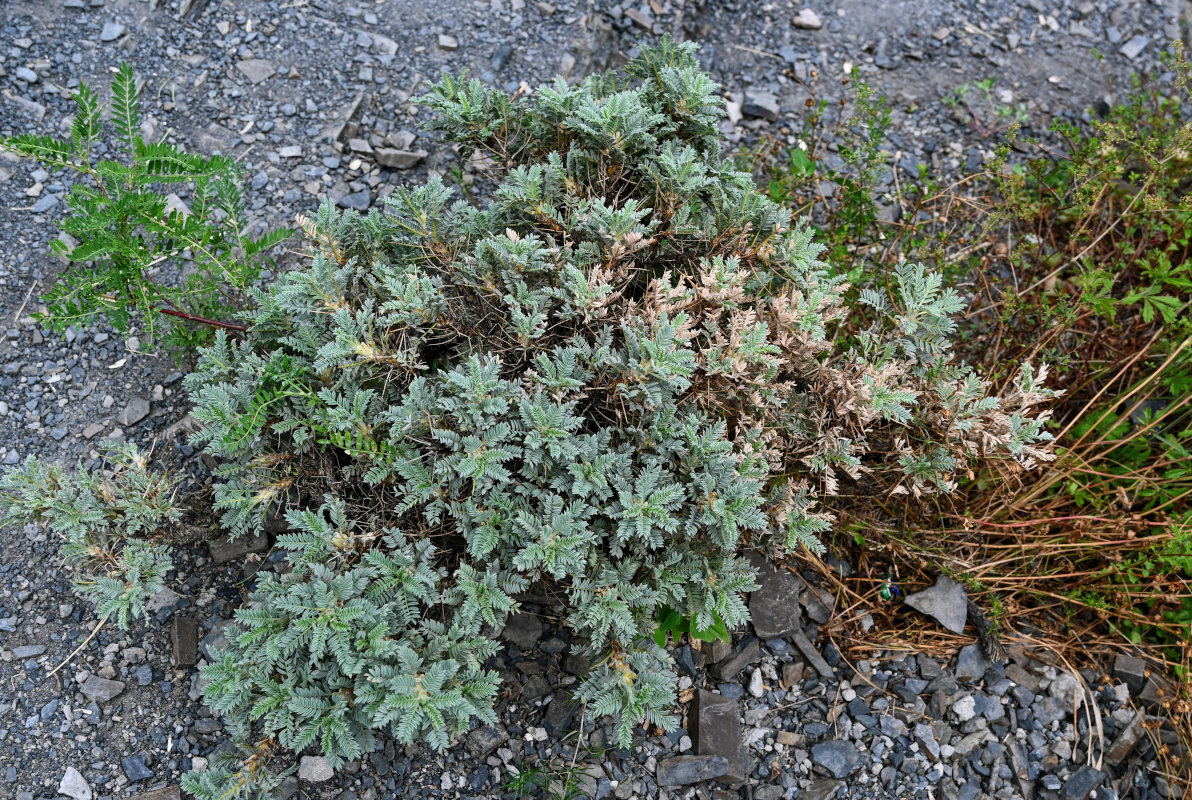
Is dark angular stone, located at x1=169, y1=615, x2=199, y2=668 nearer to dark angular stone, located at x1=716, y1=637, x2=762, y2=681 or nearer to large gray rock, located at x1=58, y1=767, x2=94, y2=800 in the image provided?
large gray rock, located at x1=58, y1=767, x2=94, y2=800

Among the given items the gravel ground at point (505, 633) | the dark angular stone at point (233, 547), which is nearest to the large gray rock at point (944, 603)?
the gravel ground at point (505, 633)

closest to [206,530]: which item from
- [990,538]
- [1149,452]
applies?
[990,538]

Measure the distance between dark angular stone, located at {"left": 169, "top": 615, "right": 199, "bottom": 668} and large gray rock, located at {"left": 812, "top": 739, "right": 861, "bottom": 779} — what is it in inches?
80.9

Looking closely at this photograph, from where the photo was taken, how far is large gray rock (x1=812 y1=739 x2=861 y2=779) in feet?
9.14

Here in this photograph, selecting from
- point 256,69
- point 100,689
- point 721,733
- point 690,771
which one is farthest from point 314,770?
point 256,69

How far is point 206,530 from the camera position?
2830mm

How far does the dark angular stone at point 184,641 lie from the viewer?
269 centimetres

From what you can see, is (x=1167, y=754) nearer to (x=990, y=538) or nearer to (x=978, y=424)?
(x=990, y=538)

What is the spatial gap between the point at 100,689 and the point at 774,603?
2.20 meters

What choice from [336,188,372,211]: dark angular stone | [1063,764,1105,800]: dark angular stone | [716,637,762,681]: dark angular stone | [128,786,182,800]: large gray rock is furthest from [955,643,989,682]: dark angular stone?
[336,188,372,211]: dark angular stone

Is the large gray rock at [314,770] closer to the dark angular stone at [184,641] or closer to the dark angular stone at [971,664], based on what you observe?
the dark angular stone at [184,641]

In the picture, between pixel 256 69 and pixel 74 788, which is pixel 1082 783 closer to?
pixel 74 788

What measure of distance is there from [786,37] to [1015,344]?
2.09m

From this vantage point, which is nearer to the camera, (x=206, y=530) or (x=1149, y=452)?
(x=206, y=530)
